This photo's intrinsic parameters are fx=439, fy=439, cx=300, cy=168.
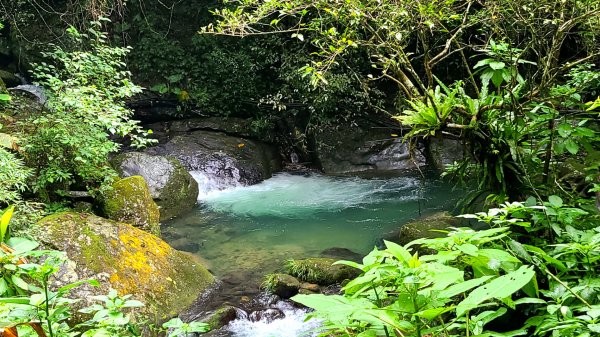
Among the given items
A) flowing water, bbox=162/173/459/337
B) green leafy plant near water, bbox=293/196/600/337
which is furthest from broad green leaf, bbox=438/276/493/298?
flowing water, bbox=162/173/459/337

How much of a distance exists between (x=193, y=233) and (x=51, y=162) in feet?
9.40

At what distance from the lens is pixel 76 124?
16.9 ft

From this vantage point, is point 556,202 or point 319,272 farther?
point 319,272

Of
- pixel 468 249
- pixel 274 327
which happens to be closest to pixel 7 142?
pixel 274 327

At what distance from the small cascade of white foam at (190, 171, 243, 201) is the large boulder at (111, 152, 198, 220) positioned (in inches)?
42.5

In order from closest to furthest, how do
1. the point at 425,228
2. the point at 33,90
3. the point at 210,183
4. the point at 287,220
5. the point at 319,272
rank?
the point at 319,272
the point at 425,228
the point at 287,220
the point at 210,183
the point at 33,90

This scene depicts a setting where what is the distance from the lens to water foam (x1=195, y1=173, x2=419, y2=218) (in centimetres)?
878

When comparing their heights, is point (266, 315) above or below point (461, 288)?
below

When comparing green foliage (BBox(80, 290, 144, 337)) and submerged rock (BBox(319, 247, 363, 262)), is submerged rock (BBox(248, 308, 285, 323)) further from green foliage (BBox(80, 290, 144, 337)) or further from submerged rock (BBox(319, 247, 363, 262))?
green foliage (BBox(80, 290, 144, 337))

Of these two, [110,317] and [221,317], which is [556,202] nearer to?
[110,317]

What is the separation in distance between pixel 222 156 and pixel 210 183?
944mm

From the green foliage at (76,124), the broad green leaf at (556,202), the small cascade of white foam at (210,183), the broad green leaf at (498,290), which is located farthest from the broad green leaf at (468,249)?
the small cascade of white foam at (210,183)

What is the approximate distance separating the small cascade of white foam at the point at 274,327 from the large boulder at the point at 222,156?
5859 mm

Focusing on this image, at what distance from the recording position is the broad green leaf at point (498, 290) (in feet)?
3.83
